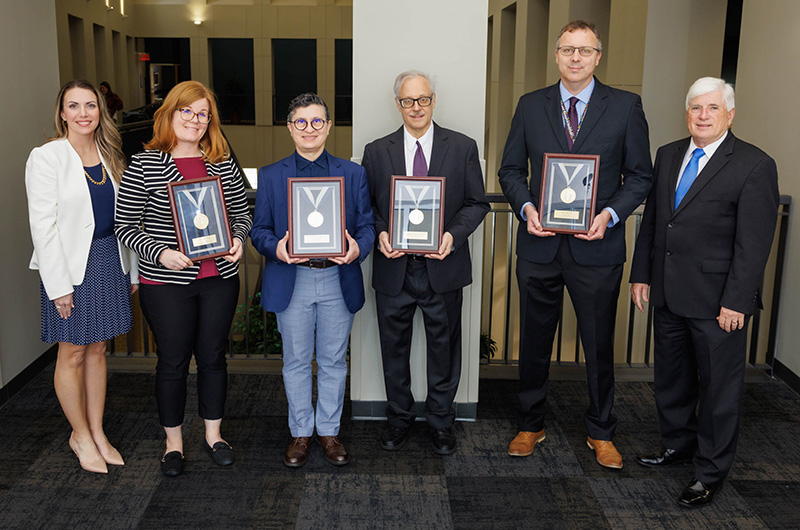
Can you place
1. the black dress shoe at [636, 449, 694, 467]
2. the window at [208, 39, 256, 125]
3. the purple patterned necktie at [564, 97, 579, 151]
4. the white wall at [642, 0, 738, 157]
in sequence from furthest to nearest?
the window at [208, 39, 256, 125]
the white wall at [642, 0, 738, 157]
the black dress shoe at [636, 449, 694, 467]
the purple patterned necktie at [564, 97, 579, 151]

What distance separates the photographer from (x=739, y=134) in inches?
200

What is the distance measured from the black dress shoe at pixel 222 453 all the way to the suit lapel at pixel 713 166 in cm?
230

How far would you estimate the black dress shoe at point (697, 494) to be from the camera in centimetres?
296

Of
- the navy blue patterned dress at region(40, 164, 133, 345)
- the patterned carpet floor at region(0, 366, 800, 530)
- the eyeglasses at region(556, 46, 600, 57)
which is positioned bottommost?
the patterned carpet floor at region(0, 366, 800, 530)

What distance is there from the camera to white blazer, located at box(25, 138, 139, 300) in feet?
9.45

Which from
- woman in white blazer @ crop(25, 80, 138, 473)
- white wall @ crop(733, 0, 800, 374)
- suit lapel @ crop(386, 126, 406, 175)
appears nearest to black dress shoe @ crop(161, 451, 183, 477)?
woman in white blazer @ crop(25, 80, 138, 473)

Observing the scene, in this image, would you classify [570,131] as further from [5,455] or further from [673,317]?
[5,455]

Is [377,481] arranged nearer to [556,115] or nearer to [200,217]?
[200,217]

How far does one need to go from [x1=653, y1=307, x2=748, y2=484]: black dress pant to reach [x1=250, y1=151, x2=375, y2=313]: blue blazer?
133 cm

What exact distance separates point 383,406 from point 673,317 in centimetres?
157

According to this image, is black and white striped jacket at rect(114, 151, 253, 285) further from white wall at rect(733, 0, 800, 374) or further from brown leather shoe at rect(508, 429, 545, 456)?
white wall at rect(733, 0, 800, 374)

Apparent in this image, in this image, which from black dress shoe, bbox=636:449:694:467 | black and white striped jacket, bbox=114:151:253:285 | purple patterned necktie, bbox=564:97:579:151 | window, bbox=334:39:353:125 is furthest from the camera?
window, bbox=334:39:353:125

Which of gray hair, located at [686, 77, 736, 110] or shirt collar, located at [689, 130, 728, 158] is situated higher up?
gray hair, located at [686, 77, 736, 110]

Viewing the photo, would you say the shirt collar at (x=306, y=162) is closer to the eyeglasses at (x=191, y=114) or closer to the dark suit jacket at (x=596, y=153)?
the eyeglasses at (x=191, y=114)
